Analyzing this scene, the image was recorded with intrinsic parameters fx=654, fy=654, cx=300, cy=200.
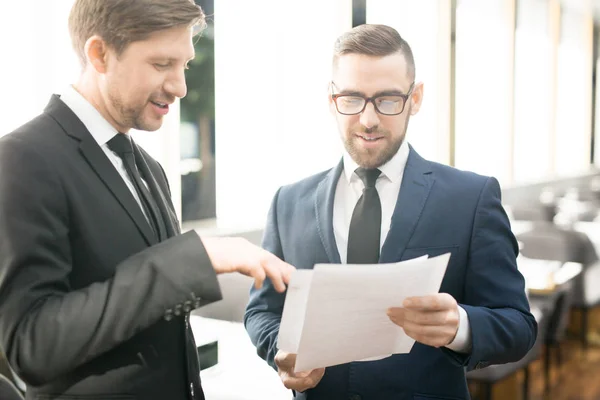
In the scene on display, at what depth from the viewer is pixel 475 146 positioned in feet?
25.9

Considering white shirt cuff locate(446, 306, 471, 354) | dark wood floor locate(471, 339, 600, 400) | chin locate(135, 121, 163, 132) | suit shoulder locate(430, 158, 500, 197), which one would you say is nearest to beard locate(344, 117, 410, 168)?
suit shoulder locate(430, 158, 500, 197)

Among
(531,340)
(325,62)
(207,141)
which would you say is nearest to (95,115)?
(531,340)

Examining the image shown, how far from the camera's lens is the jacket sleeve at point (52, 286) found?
0.95 metres

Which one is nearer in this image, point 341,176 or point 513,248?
point 513,248

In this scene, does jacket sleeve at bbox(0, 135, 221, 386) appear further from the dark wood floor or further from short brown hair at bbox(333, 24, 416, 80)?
the dark wood floor

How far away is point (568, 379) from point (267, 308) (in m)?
3.68

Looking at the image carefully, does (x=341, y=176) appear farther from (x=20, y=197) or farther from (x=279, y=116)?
(x=279, y=116)

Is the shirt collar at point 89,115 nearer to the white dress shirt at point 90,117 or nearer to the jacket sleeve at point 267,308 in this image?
the white dress shirt at point 90,117

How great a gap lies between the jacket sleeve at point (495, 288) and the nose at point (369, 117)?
288 millimetres

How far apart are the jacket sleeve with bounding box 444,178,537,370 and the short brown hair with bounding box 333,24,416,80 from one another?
377 millimetres

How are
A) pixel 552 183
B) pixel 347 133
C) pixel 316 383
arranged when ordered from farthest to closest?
pixel 552 183 < pixel 347 133 < pixel 316 383

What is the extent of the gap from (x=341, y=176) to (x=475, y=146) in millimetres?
6634

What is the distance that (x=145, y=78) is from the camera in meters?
1.14

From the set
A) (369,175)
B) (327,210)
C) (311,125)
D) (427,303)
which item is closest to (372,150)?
(369,175)
